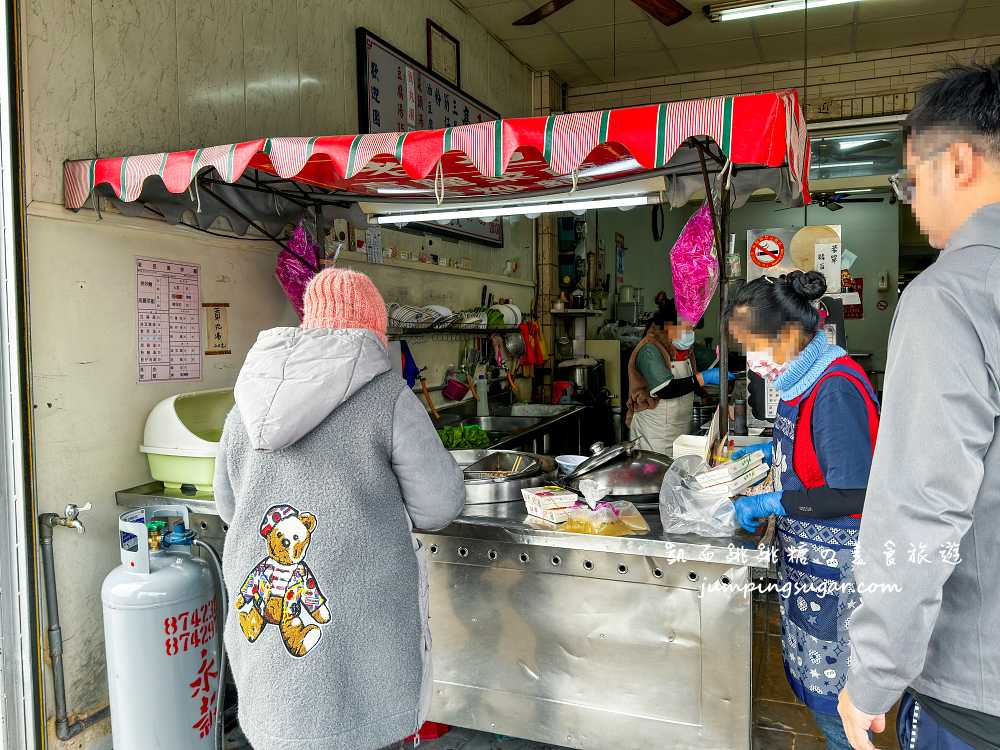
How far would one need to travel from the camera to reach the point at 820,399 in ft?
7.07

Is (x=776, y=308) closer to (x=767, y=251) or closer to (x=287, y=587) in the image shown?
(x=287, y=587)

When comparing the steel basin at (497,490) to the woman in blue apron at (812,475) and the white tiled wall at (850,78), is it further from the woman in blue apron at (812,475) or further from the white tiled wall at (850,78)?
the white tiled wall at (850,78)

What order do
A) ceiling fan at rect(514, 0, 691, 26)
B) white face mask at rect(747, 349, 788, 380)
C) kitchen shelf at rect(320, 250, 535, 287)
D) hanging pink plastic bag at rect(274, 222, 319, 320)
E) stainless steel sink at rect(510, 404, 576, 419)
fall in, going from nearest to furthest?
1. white face mask at rect(747, 349, 788, 380)
2. hanging pink plastic bag at rect(274, 222, 319, 320)
3. kitchen shelf at rect(320, 250, 535, 287)
4. ceiling fan at rect(514, 0, 691, 26)
5. stainless steel sink at rect(510, 404, 576, 419)

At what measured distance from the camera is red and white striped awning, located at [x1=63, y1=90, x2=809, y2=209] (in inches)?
85.4

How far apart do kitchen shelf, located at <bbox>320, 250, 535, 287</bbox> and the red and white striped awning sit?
3.93 feet

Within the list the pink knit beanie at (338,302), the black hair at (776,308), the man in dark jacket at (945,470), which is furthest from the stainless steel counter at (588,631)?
Answer: the man in dark jacket at (945,470)

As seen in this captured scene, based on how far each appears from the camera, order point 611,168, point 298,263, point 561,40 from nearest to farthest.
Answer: point 611,168 → point 298,263 → point 561,40

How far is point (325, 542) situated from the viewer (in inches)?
73.2

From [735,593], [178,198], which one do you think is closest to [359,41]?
[178,198]

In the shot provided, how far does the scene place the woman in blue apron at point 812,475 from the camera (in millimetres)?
2113

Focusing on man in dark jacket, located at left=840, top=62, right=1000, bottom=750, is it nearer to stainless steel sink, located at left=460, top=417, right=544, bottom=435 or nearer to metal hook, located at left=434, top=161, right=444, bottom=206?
metal hook, located at left=434, top=161, right=444, bottom=206

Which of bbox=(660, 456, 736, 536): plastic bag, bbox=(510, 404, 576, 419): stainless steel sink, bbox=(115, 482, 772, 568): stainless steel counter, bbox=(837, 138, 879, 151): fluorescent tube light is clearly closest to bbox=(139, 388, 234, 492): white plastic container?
bbox=(115, 482, 772, 568): stainless steel counter

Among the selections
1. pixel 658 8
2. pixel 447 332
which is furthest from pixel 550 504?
pixel 658 8

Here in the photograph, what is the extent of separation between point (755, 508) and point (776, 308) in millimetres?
635
